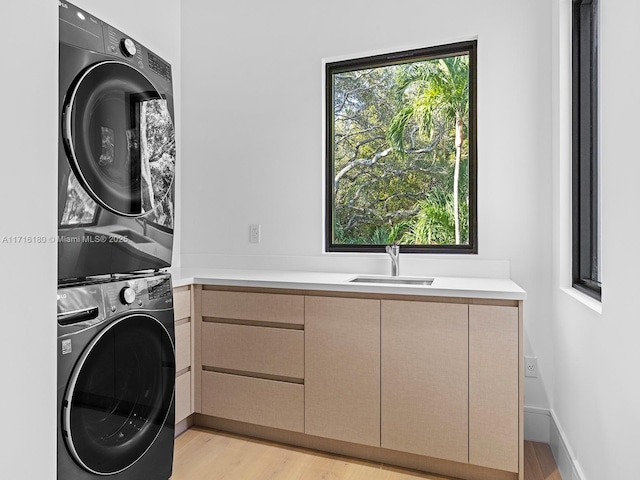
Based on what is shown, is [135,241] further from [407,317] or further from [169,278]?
[407,317]

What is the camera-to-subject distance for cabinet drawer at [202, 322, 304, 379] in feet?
6.79

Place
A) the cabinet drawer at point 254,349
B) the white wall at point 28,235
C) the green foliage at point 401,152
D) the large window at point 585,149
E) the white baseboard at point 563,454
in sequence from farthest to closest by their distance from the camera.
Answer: the green foliage at point 401,152 → the cabinet drawer at point 254,349 → the large window at point 585,149 → the white baseboard at point 563,454 → the white wall at point 28,235

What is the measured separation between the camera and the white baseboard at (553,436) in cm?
171

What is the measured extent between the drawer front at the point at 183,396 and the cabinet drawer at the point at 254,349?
0.39 ft

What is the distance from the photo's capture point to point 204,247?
9.63 feet

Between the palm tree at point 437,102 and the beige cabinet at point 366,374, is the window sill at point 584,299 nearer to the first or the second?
the beige cabinet at point 366,374

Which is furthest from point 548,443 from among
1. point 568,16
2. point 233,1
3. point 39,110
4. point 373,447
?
point 233,1

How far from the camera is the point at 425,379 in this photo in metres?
1.85

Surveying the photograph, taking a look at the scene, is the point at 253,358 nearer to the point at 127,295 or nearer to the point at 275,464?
the point at 275,464

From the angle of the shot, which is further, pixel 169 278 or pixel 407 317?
pixel 407 317

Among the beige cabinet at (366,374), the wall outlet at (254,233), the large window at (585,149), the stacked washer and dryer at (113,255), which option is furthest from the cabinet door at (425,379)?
the wall outlet at (254,233)

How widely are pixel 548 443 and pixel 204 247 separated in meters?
2.30

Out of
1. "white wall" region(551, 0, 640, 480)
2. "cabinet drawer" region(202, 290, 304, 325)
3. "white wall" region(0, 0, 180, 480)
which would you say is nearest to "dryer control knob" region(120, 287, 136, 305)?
"cabinet drawer" region(202, 290, 304, 325)

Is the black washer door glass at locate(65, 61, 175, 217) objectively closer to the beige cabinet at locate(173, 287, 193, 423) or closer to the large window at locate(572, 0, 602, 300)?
the beige cabinet at locate(173, 287, 193, 423)
